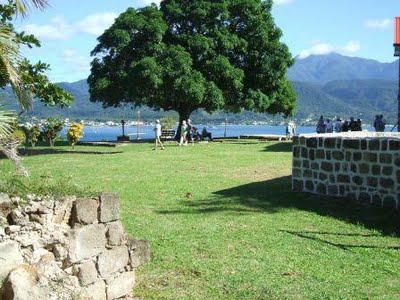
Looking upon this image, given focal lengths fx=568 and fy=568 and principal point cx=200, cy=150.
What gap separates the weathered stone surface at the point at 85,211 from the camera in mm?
5336

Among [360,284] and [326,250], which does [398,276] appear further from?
[326,250]

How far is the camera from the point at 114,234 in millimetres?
5777

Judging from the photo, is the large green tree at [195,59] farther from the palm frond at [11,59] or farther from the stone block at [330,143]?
the palm frond at [11,59]

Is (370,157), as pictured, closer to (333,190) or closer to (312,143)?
(333,190)

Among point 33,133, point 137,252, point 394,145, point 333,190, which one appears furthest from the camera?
point 33,133

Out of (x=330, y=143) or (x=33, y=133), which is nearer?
(x=330, y=143)

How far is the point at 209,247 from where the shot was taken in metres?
8.23

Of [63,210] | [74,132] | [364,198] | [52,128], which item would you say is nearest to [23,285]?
[63,210]

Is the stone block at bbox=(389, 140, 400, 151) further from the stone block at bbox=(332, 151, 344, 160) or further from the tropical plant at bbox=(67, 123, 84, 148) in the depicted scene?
the tropical plant at bbox=(67, 123, 84, 148)

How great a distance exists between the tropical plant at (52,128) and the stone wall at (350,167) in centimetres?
2025

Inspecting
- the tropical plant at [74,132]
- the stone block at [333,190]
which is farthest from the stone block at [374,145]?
the tropical plant at [74,132]

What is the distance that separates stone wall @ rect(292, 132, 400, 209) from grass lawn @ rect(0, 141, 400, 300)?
45 cm

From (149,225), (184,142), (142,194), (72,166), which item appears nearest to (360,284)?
(149,225)

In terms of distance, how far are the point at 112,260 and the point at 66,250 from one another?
670 mm
